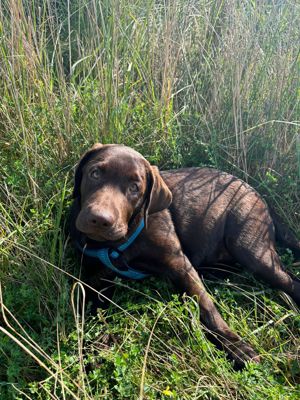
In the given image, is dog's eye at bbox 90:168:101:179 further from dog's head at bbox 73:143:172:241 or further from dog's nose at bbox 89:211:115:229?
dog's nose at bbox 89:211:115:229

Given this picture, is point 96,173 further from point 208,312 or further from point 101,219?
point 208,312

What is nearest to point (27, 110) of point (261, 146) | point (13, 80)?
point (13, 80)

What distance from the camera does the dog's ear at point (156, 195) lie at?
9.59ft

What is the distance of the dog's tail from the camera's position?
3445 millimetres

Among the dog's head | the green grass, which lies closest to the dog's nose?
the dog's head

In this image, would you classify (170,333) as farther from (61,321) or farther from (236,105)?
(236,105)

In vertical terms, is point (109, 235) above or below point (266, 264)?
above

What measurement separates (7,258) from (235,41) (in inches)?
92.3

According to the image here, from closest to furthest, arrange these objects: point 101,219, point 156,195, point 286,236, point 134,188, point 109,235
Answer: point 101,219 < point 109,235 < point 134,188 < point 156,195 < point 286,236

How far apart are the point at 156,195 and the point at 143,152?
0.80 meters

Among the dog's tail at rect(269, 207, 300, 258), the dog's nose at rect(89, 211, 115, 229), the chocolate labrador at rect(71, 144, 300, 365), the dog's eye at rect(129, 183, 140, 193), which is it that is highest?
the dog's nose at rect(89, 211, 115, 229)

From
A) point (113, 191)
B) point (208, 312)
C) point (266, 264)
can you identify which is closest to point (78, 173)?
point (113, 191)

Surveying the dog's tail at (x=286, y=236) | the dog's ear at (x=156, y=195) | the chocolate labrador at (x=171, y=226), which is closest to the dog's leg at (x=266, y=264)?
the chocolate labrador at (x=171, y=226)

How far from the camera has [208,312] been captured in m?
2.85
